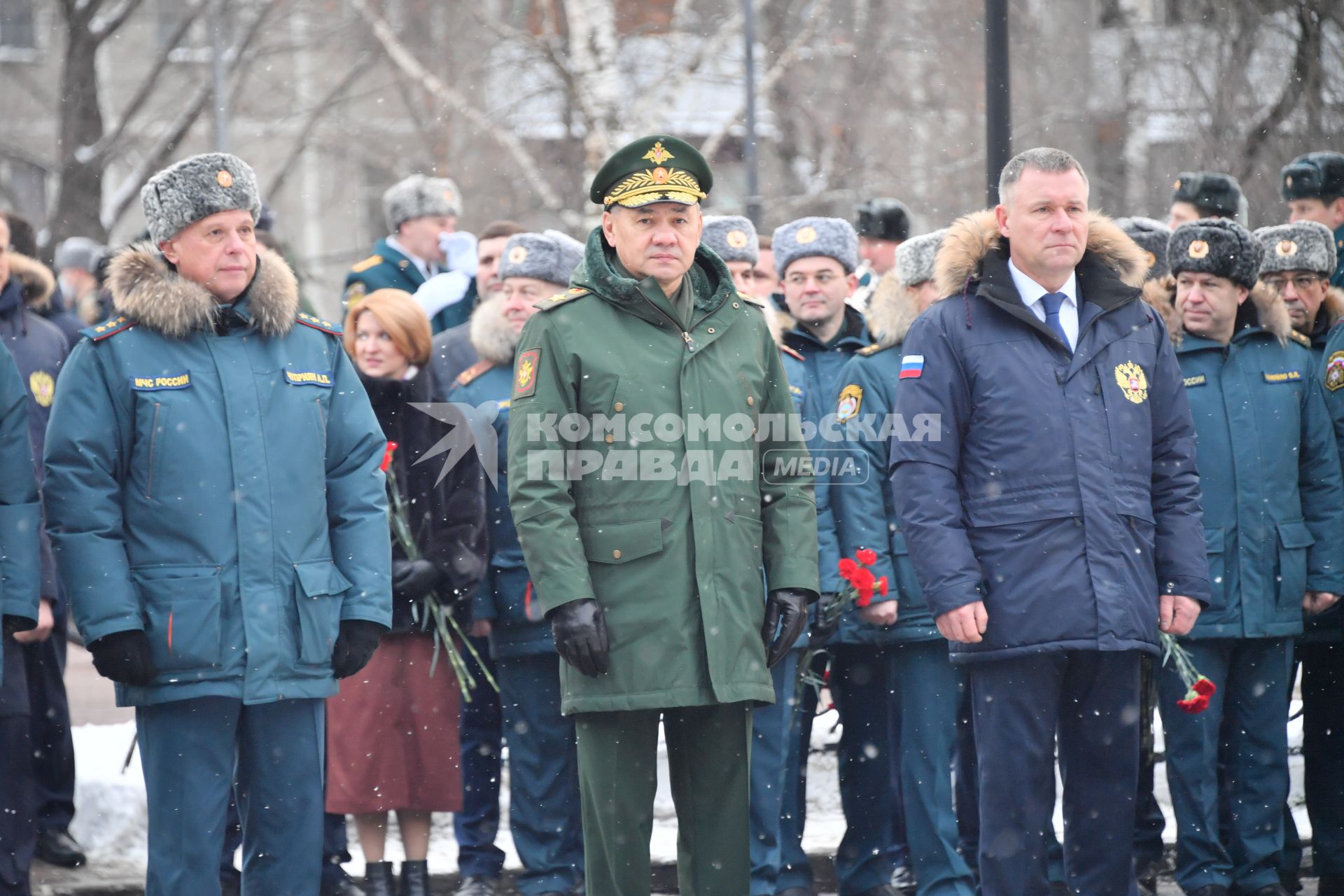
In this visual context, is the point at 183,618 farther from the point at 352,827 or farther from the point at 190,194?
the point at 352,827

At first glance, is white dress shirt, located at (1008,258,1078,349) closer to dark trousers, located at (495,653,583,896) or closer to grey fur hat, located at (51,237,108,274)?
dark trousers, located at (495,653,583,896)

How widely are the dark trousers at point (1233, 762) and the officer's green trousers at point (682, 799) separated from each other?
2386mm

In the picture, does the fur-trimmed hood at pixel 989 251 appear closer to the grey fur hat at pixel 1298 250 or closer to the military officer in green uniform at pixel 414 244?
the grey fur hat at pixel 1298 250

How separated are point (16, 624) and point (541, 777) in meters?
2.28

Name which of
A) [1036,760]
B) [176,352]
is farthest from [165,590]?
[1036,760]

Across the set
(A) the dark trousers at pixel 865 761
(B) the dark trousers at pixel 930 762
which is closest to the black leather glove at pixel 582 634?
(B) the dark trousers at pixel 930 762

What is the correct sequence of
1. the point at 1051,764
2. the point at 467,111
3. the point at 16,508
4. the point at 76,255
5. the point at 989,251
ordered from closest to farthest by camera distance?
1. the point at 16,508
2. the point at 1051,764
3. the point at 989,251
4. the point at 76,255
5. the point at 467,111

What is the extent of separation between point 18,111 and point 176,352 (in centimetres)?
2413

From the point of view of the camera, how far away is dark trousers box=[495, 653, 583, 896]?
6.49 meters

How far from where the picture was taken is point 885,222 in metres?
8.74

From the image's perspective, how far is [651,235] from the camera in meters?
4.87

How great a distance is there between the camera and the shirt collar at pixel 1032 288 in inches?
209

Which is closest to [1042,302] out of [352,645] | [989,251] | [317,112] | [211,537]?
[989,251]

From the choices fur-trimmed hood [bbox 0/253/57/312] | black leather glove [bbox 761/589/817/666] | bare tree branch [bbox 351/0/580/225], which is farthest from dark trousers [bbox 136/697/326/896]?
bare tree branch [bbox 351/0/580/225]
